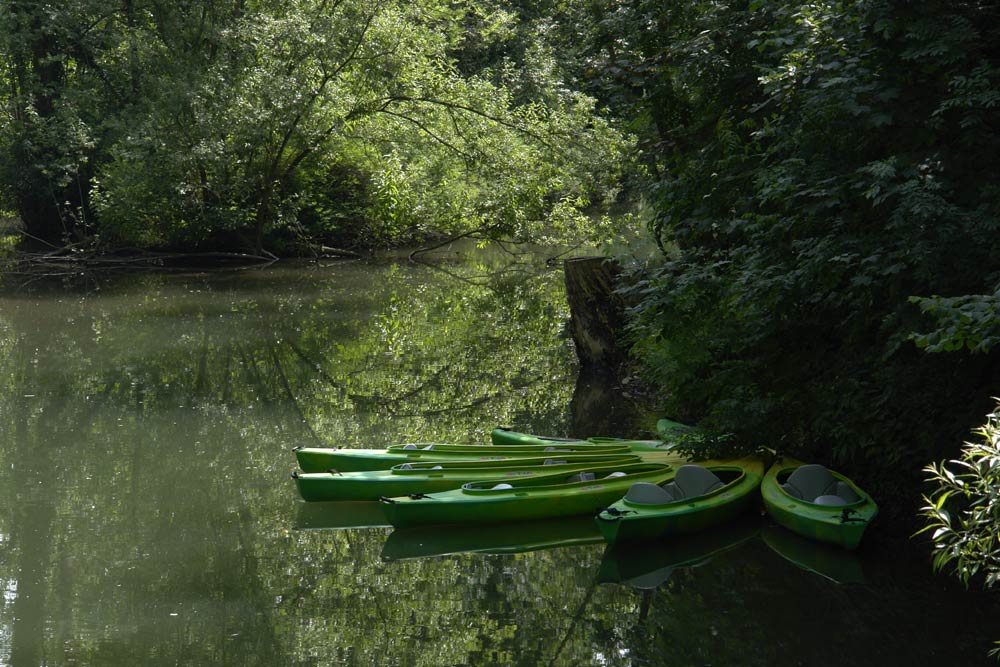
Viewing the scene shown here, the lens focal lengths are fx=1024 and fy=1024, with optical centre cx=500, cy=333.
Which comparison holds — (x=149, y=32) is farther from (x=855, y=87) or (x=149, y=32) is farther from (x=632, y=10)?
(x=855, y=87)

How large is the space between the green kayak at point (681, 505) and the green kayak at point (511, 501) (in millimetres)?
186

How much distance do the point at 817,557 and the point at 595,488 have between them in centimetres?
137

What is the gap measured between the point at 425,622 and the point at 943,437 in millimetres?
2878

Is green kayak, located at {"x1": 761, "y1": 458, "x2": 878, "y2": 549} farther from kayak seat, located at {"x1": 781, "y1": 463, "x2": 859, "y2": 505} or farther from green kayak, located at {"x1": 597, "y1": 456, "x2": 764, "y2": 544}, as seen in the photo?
green kayak, located at {"x1": 597, "y1": 456, "x2": 764, "y2": 544}

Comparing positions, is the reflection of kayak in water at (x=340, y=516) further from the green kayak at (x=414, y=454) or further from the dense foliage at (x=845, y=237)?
the dense foliage at (x=845, y=237)

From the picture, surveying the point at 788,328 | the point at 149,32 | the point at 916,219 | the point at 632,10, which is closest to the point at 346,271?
the point at 149,32

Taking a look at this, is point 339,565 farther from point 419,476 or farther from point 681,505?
point 681,505

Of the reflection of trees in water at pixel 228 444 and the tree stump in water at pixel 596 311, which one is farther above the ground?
the tree stump in water at pixel 596 311

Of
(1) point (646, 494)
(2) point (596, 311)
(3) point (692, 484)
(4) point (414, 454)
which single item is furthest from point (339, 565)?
(2) point (596, 311)

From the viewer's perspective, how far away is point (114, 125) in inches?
817

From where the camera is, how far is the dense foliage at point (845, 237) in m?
5.25

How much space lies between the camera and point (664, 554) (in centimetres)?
579

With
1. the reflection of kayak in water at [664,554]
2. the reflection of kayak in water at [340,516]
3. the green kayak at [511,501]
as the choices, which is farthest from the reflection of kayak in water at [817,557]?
the reflection of kayak in water at [340,516]

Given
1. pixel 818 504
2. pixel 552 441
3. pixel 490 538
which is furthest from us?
pixel 552 441
